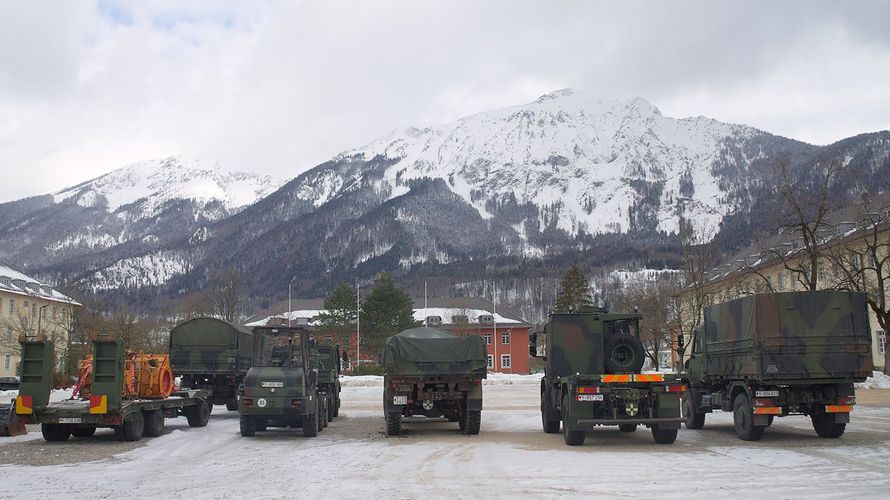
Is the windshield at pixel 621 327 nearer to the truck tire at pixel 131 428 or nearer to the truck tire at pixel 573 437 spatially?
the truck tire at pixel 573 437

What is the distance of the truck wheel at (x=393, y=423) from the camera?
1823 cm

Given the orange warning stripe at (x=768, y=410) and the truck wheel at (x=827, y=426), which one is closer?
the orange warning stripe at (x=768, y=410)

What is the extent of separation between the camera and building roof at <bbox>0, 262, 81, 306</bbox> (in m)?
69.5

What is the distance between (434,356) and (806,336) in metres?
8.21

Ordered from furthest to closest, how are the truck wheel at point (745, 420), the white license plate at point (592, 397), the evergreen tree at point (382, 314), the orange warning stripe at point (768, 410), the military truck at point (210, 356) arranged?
the evergreen tree at point (382, 314) → the military truck at point (210, 356) → the truck wheel at point (745, 420) → the orange warning stripe at point (768, 410) → the white license plate at point (592, 397)

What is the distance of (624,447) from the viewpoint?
15562 mm

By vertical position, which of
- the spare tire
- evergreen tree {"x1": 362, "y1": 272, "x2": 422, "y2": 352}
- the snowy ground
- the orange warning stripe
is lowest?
the snowy ground

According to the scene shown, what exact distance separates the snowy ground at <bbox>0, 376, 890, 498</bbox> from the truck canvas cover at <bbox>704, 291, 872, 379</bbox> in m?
1.50

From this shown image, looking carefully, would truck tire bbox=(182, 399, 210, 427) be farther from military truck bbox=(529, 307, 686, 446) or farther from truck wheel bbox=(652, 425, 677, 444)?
truck wheel bbox=(652, 425, 677, 444)

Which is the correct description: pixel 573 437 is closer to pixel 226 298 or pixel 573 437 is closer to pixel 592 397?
pixel 592 397

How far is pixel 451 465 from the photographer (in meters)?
12.9

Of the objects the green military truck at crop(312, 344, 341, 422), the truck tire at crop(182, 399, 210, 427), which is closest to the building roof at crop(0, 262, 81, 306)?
the green military truck at crop(312, 344, 341, 422)

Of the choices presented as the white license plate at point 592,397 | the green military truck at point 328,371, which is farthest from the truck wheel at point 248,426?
the white license plate at point 592,397

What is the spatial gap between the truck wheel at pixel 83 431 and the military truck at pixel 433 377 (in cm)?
700
